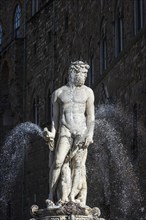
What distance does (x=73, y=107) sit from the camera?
1321 centimetres

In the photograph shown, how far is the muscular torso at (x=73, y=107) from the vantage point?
42.9 ft

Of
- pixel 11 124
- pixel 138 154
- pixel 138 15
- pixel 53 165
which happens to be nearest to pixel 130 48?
pixel 138 15

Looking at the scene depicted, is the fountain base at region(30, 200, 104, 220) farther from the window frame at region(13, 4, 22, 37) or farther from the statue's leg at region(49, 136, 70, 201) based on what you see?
the window frame at region(13, 4, 22, 37)

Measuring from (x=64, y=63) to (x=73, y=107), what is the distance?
23.3 meters

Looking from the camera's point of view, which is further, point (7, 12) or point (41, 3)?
point (7, 12)

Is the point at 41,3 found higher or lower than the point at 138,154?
higher

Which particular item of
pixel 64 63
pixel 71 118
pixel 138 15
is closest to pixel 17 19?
pixel 64 63

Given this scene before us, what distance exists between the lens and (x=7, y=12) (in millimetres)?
49312

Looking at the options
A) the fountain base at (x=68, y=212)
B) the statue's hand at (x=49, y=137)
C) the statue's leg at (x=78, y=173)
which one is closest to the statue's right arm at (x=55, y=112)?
the statue's hand at (x=49, y=137)

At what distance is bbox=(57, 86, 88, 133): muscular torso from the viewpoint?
514 inches

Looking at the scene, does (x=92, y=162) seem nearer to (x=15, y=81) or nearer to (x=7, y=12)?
(x=15, y=81)

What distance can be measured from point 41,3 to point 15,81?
4.34m

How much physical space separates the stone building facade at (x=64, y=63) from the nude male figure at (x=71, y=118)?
362 inches

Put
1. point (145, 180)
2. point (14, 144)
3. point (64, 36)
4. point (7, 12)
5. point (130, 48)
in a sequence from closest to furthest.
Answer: point (145, 180) < point (130, 48) < point (64, 36) < point (14, 144) < point (7, 12)
